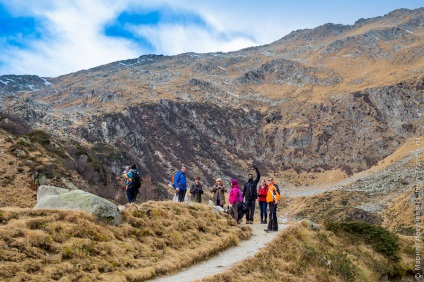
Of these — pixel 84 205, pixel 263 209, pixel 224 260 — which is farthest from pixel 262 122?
pixel 84 205

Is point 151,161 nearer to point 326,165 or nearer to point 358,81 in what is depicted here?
point 326,165

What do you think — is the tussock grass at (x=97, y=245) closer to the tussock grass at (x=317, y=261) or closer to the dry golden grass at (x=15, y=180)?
the tussock grass at (x=317, y=261)

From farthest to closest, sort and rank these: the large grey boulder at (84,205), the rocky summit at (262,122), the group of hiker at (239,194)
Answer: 1. the rocky summit at (262,122)
2. the group of hiker at (239,194)
3. the large grey boulder at (84,205)

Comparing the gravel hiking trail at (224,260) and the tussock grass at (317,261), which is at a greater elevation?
the gravel hiking trail at (224,260)

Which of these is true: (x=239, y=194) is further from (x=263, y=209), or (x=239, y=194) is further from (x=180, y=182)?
(x=180, y=182)

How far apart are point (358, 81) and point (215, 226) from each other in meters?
172

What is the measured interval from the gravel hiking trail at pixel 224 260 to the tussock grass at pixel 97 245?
381 millimetres

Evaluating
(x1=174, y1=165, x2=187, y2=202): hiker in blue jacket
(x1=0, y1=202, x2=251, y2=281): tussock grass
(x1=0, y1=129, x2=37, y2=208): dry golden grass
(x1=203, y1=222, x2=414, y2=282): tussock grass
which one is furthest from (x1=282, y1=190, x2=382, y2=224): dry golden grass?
(x1=0, y1=202, x2=251, y2=281): tussock grass

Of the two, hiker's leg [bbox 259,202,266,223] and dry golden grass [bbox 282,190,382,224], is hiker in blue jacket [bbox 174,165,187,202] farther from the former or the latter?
dry golden grass [bbox 282,190,382,224]

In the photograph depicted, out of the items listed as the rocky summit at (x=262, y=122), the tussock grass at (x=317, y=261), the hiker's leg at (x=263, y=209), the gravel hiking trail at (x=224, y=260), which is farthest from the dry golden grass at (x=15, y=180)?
the rocky summit at (x=262, y=122)

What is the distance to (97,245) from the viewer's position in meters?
12.4

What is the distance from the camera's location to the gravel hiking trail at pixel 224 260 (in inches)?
497

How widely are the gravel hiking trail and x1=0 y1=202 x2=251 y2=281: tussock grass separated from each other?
381mm

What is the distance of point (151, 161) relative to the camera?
385 ft
